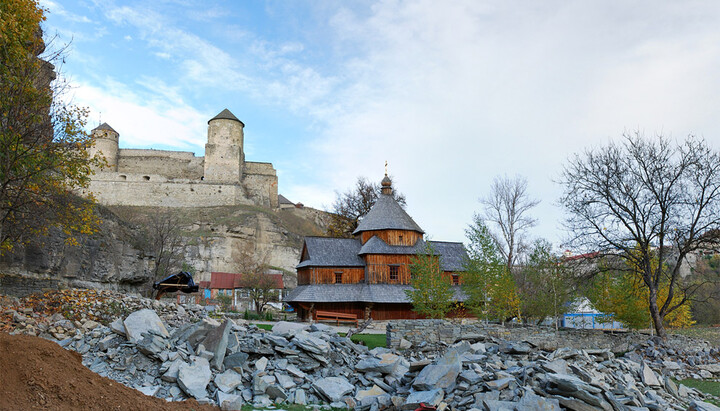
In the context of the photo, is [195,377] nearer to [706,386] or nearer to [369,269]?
[706,386]

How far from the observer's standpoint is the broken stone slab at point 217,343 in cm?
1089

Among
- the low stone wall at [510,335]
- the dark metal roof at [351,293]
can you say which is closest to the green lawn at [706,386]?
the low stone wall at [510,335]

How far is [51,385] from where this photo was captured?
722 cm

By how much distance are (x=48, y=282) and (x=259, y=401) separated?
12963mm

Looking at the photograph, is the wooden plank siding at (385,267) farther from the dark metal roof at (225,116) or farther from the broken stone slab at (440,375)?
the dark metal roof at (225,116)

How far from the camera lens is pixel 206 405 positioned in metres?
8.88

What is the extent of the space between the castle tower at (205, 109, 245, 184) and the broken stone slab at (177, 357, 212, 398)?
64.4 m

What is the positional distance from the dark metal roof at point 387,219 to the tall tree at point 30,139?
2240cm

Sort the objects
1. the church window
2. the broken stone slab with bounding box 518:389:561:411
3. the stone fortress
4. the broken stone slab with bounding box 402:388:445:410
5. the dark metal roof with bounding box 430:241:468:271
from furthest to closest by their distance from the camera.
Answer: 1. the stone fortress
2. the dark metal roof with bounding box 430:241:468:271
3. the church window
4. the broken stone slab with bounding box 402:388:445:410
5. the broken stone slab with bounding box 518:389:561:411

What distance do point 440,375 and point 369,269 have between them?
24.0 metres

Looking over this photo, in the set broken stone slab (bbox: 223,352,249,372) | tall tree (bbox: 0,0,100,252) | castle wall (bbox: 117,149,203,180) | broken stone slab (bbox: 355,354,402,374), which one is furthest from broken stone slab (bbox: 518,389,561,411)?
castle wall (bbox: 117,149,203,180)

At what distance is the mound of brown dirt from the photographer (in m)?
6.89

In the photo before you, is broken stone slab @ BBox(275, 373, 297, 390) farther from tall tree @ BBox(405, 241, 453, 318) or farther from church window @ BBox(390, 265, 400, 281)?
church window @ BBox(390, 265, 400, 281)

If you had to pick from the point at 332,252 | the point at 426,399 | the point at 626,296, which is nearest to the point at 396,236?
the point at 332,252
